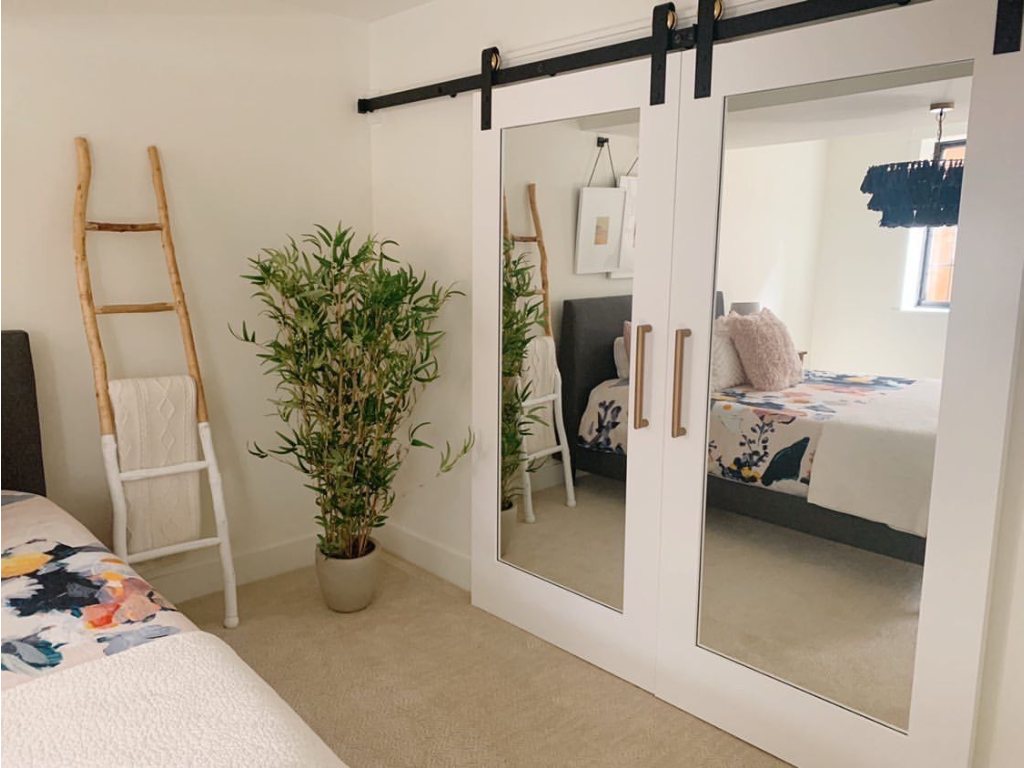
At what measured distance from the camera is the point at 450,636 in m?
2.87

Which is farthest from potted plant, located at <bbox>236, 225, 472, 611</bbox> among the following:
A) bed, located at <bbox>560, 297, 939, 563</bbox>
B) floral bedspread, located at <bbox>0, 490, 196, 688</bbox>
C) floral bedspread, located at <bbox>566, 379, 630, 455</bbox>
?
floral bedspread, located at <bbox>0, 490, 196, 688</bbox>

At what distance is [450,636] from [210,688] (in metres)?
1.53

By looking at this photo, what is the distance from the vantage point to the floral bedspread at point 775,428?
213 cm

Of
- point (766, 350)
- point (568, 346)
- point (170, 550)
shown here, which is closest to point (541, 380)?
point (568, 346)

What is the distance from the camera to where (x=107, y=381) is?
2709mm

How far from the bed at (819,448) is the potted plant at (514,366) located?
24 centimetres

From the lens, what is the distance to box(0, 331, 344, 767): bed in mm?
1245

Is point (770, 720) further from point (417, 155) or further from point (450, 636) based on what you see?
point (417, 155)

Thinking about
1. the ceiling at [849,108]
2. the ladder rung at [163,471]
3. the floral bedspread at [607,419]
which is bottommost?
the ladder rung at [163,471]

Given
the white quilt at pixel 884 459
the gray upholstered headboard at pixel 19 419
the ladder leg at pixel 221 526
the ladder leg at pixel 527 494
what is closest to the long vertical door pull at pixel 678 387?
the white quilt at pixel 884 459

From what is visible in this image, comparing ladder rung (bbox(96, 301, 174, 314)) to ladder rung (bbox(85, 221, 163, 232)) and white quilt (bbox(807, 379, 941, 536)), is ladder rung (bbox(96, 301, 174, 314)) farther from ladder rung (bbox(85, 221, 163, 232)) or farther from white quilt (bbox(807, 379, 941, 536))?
white quilt (bbox(807, 379, 941, 536))

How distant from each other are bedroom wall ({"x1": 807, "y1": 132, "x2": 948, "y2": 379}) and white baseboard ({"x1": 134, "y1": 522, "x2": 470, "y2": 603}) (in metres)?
1.77

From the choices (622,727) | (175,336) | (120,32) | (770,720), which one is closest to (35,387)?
(175,336)

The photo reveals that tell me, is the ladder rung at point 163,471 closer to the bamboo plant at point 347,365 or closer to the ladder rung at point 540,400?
the bamboo plant at point 347,365
